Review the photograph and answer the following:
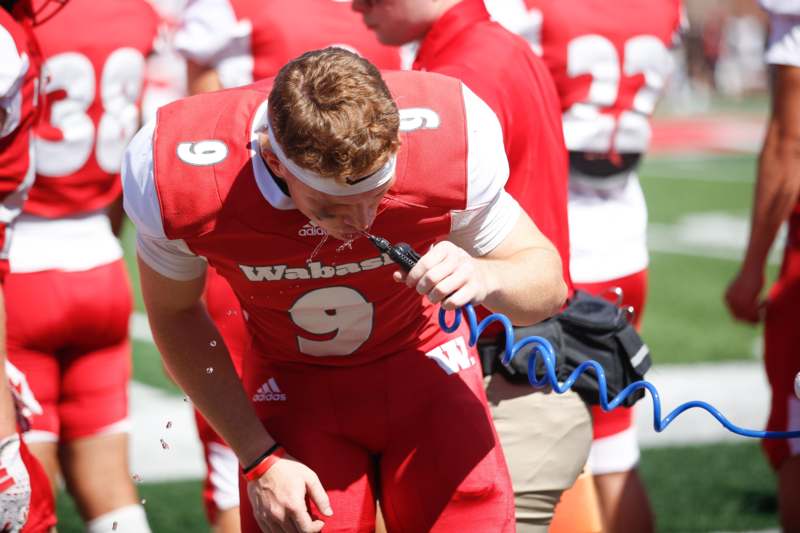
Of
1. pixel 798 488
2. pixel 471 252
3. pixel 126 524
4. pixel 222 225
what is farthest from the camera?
pixel 126 524

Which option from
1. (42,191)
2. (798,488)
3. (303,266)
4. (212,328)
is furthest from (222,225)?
(798,488)

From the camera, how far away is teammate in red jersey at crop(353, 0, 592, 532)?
9.95 ft

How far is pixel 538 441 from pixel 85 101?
1811mm

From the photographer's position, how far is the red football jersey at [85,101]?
3.77 meters

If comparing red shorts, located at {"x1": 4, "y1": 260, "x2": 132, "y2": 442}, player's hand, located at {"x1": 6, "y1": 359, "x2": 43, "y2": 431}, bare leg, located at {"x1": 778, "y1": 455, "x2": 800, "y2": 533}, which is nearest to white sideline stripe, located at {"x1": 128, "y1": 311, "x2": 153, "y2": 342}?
red shorts, located at {"x1": 4, "y1": 260, "x2": 132, "y2": 442}

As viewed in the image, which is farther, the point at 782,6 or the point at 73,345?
the point at 73,345

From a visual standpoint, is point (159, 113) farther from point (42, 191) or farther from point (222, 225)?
point (42, 191)

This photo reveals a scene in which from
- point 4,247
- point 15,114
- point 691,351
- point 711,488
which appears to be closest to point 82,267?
point 4,247

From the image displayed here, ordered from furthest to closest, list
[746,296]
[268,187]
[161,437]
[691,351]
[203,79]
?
[691,351] → [161,437] → [746,296] → [203,79] → [268,187]

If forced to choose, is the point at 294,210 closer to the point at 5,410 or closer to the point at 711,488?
the point at 5,410

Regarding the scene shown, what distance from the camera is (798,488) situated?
3738 millimetres

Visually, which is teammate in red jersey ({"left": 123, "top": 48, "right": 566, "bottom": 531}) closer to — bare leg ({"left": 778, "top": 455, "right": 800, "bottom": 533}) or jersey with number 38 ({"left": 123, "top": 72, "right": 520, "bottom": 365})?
jersey with number 38 ({"left": 123, "top": 72, "right": 520, "bottom": 365})

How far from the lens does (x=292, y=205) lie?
2.50 m

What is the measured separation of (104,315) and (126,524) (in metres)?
0.68
